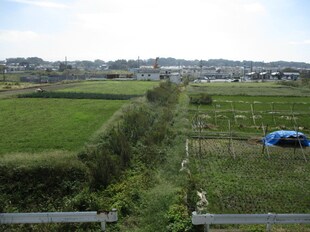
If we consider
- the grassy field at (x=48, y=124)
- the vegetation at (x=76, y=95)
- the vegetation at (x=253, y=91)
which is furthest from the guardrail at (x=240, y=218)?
the vegetation at (x=253, y=91)

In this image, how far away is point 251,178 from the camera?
13.4 meters

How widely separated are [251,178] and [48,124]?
43.1 ft

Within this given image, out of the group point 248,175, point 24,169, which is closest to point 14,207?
point 24,169

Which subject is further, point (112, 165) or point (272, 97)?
point (272, 97)

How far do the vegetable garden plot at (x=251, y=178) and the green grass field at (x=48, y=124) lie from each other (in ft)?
20.6

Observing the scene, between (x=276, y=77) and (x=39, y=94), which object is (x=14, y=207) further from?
(x=276, y=77)

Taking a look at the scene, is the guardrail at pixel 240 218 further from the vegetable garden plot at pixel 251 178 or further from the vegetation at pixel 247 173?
the vegetable garden plot at pixel 251 178

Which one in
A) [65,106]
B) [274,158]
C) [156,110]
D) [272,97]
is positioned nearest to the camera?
[274,158]

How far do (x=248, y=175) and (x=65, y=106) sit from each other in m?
19.7

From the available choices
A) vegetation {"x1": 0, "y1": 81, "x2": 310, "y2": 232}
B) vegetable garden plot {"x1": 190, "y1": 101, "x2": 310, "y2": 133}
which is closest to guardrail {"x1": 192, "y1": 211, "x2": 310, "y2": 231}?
vegetation {"x1": 0, "y1": 81, "x2": 310, "y2": 232}

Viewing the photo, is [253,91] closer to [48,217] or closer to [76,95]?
[76,95]

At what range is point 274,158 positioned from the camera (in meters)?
16.5

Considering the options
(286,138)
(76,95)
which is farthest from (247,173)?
(76,95)

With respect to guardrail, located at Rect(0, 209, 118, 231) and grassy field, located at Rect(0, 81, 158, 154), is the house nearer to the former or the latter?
grassy field, located at Rect(0, 81, 158, 154)
